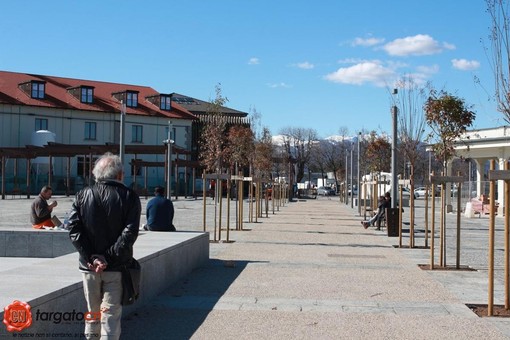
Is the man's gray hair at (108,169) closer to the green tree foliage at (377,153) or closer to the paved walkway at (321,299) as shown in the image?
the paved walkway at (321,299)

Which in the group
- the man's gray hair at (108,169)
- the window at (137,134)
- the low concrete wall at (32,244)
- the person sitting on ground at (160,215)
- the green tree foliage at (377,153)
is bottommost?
the low concrete wall at (32,244)

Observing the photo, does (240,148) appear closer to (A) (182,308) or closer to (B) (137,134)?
(B) (137,134)

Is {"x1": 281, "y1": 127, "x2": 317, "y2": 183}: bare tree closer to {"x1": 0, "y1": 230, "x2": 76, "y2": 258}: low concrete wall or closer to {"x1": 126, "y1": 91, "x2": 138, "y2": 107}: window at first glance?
{"x1": 126, "y1": 91, "x2": 138, "y2": 107}: window

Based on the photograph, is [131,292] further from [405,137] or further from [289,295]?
[405,137]

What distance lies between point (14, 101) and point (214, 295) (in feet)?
185

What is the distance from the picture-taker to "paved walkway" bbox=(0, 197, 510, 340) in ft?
25.1

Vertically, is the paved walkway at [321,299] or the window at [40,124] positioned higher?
the window at [40,124]

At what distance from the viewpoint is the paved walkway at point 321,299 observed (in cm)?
765

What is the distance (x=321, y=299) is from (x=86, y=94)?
62.0 metres

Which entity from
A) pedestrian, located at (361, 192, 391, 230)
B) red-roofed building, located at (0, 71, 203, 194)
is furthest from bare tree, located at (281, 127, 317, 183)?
pedestrian, located at (361, 192, 391, 230)

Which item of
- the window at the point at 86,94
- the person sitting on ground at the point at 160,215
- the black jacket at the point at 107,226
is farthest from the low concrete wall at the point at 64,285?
the window at the point at 86,94

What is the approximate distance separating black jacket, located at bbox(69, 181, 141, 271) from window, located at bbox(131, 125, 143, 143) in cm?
6623

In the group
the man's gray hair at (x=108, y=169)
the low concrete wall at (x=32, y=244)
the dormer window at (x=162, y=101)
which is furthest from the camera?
the dormer window at (x=162, y=101)

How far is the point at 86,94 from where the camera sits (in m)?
68.5
